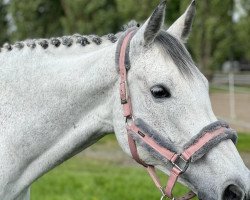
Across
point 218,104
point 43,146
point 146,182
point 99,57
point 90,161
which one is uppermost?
point 99,57

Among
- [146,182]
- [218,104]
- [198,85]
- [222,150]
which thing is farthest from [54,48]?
[218,104]

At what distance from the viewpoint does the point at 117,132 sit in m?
2.86

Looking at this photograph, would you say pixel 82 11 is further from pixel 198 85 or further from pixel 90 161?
pixel 198 85

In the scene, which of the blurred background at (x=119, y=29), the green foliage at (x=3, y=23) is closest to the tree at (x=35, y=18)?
the blurred background at (x=119, y=29)

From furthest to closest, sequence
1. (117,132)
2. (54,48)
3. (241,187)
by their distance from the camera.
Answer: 1. (54,48)
2. (117,132)
3. (241,187)

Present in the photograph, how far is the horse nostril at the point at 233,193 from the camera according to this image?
2.46 metres

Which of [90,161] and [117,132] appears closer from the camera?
[117,132]

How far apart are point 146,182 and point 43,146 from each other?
5493 mm

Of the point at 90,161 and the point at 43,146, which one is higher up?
the point at 43,146

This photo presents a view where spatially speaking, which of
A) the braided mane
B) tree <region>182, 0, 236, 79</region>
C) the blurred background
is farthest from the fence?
the braided mane

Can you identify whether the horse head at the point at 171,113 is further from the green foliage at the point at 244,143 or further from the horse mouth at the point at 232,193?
the green foliage at the point at 244,143

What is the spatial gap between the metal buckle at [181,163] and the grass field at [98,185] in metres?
4.76

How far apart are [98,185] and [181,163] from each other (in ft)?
19.1

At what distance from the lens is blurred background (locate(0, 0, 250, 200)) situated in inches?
322
